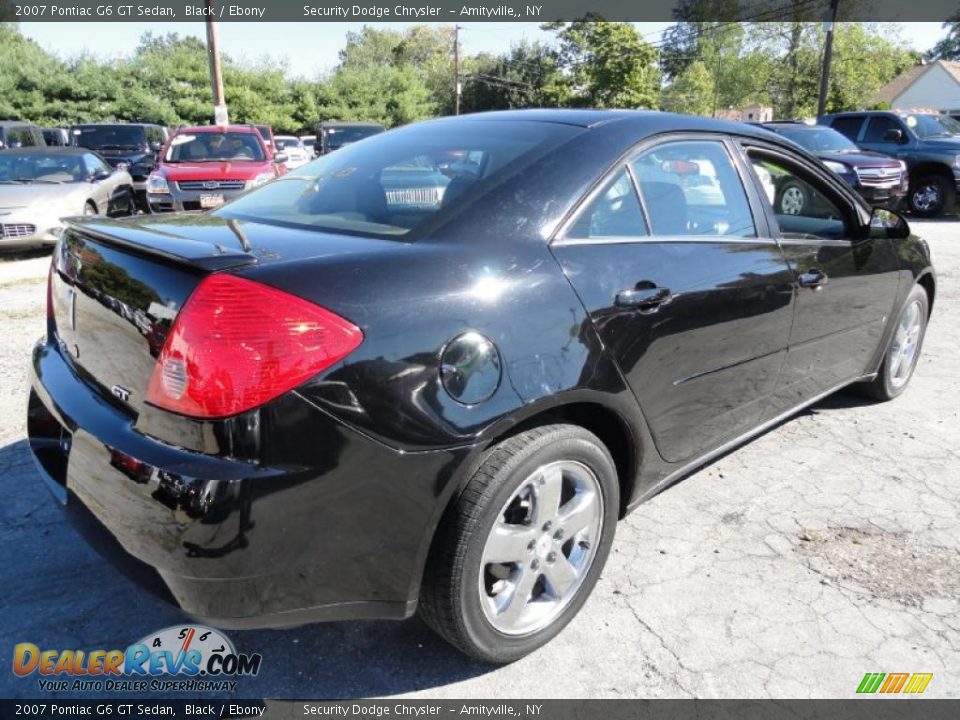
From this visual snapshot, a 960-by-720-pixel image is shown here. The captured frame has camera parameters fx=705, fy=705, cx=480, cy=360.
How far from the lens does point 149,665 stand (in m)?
2.19

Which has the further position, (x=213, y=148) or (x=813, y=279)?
(x=213, y=148)

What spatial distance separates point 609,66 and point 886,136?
137ft

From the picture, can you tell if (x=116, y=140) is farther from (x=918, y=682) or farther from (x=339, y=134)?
(x=918, y=682)

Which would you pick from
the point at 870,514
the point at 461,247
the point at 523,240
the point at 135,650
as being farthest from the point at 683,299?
the point at 135,650

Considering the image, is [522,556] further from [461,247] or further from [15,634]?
[15,634]

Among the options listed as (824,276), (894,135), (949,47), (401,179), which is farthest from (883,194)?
(949,47)

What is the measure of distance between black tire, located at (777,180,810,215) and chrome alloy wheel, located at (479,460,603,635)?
2.11 meters

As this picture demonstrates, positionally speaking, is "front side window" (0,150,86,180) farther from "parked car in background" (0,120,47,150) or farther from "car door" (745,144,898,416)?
"car door" (745,144,898,416)

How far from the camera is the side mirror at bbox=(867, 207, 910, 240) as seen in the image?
11.7 feet

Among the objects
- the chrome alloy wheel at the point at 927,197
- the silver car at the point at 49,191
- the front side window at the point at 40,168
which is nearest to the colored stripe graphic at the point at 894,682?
the silver car at the point at 49,191

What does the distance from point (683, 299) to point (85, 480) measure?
1.95m

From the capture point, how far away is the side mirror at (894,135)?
14.0m

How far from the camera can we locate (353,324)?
1.72m

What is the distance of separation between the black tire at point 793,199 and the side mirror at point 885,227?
0.32 m
